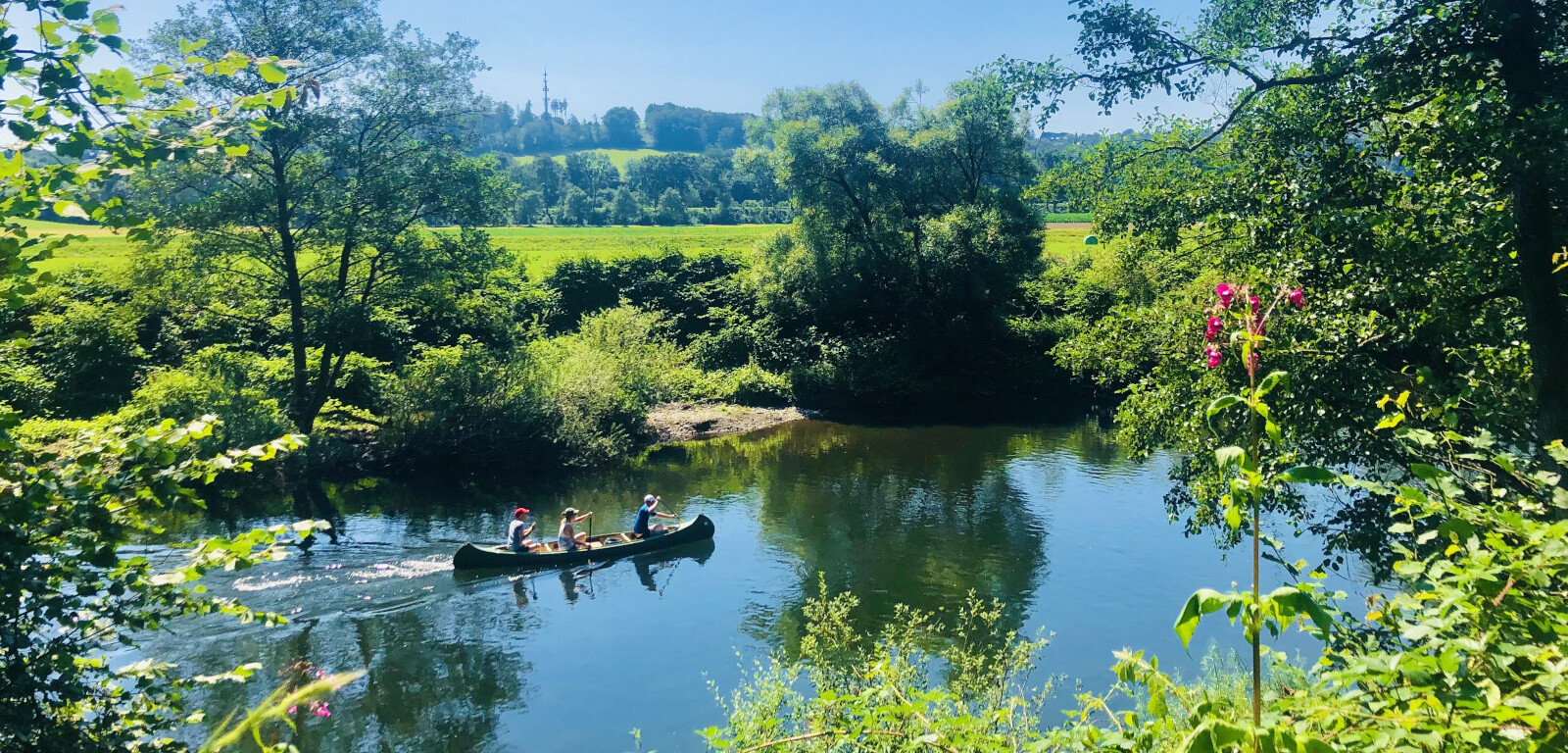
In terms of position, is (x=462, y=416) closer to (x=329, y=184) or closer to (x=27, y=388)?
(x=329, y=184)

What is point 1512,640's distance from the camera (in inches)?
83.4

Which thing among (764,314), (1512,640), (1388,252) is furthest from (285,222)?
(1512,640)

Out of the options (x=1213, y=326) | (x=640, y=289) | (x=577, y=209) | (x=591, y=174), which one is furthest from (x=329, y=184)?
(x=591, y=174)

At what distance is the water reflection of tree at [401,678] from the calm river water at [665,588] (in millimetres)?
36

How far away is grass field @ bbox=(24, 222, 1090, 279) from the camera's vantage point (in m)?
35.2

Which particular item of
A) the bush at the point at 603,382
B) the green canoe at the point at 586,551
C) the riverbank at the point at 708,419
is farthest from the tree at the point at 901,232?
the green canoe at the point at 586,551

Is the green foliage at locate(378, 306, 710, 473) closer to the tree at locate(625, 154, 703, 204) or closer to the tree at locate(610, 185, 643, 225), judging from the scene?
the tree at locate(610, 185, 643, 225)

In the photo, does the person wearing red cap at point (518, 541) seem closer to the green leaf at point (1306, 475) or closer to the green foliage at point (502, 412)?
the green foliage at point (502, 412)

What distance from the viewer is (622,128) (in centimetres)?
18400

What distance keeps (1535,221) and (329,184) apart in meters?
21.3

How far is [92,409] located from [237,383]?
404cm

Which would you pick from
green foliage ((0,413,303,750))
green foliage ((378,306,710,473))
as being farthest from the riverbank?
green foliage ((0,413,303,750))

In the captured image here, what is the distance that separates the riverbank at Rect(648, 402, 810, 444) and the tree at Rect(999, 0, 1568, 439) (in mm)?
18207

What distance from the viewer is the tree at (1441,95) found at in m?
6.44
